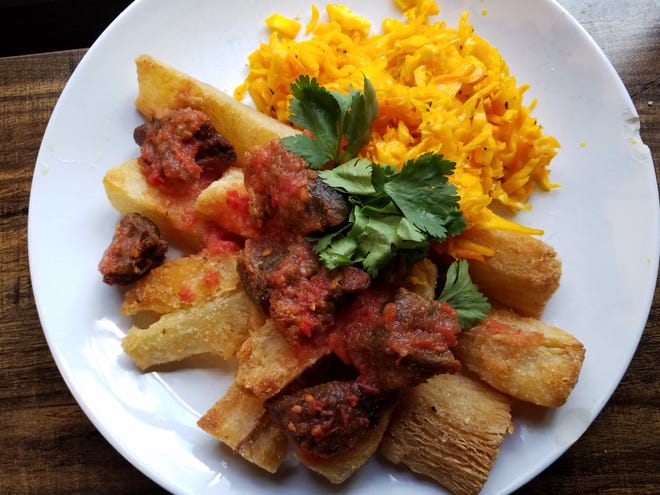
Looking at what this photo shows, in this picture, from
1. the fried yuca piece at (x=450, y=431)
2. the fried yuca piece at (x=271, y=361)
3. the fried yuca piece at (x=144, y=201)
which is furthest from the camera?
the fried yuca piece at (x=144, y=201)

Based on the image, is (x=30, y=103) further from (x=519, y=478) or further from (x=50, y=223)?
(x=519, y=478)

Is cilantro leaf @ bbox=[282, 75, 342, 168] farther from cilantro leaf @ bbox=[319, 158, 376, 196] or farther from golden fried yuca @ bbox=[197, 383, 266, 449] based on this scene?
golden fried yuca @ bbox=[197, 383, 266, 449]

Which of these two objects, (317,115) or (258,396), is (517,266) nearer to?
(317,115)

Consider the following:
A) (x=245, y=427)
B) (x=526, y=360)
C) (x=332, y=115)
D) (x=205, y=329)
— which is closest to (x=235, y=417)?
(x=245, y=427)

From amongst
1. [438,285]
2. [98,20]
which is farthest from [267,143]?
[98,20]

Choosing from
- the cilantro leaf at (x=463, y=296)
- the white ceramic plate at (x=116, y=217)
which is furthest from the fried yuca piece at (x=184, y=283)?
the cilantro leaf at (x=463, y=296)

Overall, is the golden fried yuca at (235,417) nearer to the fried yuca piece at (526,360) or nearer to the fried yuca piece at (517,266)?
the fried yuca piece at (526,360)
